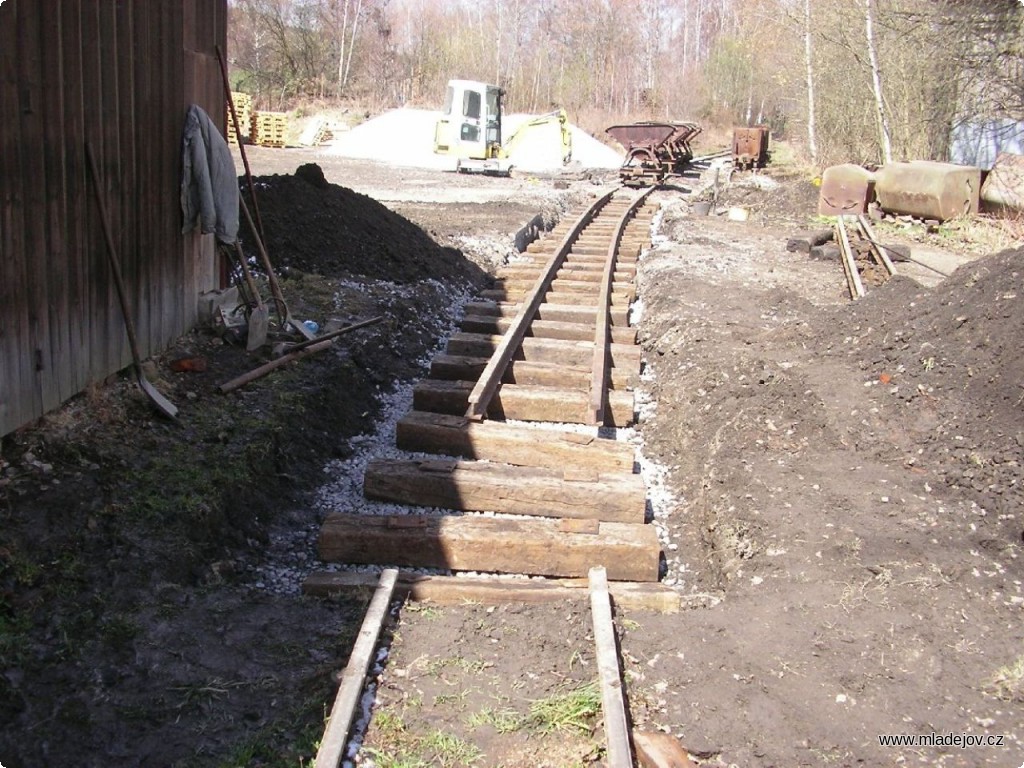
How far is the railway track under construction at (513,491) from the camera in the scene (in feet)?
14.3

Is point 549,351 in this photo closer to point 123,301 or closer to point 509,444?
point 509,444

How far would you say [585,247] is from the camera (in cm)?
1353

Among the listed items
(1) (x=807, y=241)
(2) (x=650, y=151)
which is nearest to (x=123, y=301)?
(1) (x=807, y=241)

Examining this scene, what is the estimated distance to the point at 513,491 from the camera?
17.8 ft

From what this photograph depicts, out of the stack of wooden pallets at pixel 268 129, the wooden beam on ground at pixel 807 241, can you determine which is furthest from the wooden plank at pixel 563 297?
the stack of wooden pallets at pixel 268 129

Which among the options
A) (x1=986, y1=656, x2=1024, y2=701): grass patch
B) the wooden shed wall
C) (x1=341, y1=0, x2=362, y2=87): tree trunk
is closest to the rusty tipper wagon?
the wooden shed wall

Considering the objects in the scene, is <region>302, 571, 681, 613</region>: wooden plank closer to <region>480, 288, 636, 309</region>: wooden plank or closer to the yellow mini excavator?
<region>480, 288, 636, 309</region>: wooden plank

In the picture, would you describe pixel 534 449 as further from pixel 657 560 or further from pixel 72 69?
pixel 72 69

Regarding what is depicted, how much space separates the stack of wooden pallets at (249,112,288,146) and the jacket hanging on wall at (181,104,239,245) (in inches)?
1191

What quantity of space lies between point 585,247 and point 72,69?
9.26 metres

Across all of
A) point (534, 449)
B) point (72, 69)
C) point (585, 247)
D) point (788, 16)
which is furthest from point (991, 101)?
point (72, 69)

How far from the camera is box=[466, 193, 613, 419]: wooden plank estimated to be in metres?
6.55

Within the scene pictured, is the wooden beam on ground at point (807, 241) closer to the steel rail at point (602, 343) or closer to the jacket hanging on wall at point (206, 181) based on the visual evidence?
the steel rail at point (602, 343)

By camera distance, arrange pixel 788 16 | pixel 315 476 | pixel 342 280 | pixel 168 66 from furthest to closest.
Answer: pixel 788 16
pixel 342 280
pixel 168 66
pixel 315 476
